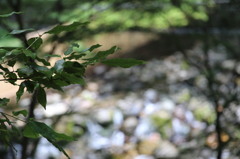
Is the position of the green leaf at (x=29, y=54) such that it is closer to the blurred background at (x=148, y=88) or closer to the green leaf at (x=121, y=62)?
the green leaf at (x=121, y=62)

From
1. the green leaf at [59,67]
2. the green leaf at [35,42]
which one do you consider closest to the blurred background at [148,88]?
the green leaf at [35,42]

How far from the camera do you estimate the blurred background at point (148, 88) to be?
2.96m

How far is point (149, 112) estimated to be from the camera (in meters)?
5.52

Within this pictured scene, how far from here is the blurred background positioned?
2.96m

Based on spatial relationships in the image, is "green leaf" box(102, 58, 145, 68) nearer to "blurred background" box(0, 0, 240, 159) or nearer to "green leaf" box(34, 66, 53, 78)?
"green leaf" box(34, 66, 53, 78)

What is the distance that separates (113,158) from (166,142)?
2.28 feet

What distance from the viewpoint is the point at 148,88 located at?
243 inches

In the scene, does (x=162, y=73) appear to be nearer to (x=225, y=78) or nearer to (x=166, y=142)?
(x=225, y=78)

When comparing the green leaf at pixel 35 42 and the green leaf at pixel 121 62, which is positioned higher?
the green leaf at pixel 35 42

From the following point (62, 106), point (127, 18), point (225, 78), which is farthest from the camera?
point (225, 78)

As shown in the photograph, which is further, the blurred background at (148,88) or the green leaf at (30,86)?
the blurred background at (148,88)

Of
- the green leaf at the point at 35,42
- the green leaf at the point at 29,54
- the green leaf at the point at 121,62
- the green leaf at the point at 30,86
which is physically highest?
the green leaf at the point at 35,42

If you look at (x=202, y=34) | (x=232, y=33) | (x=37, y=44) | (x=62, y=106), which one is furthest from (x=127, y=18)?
(x=37, y=44)

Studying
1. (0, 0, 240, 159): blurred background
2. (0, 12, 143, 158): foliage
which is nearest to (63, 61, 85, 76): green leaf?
(0, 12, 143, 158): foliage
